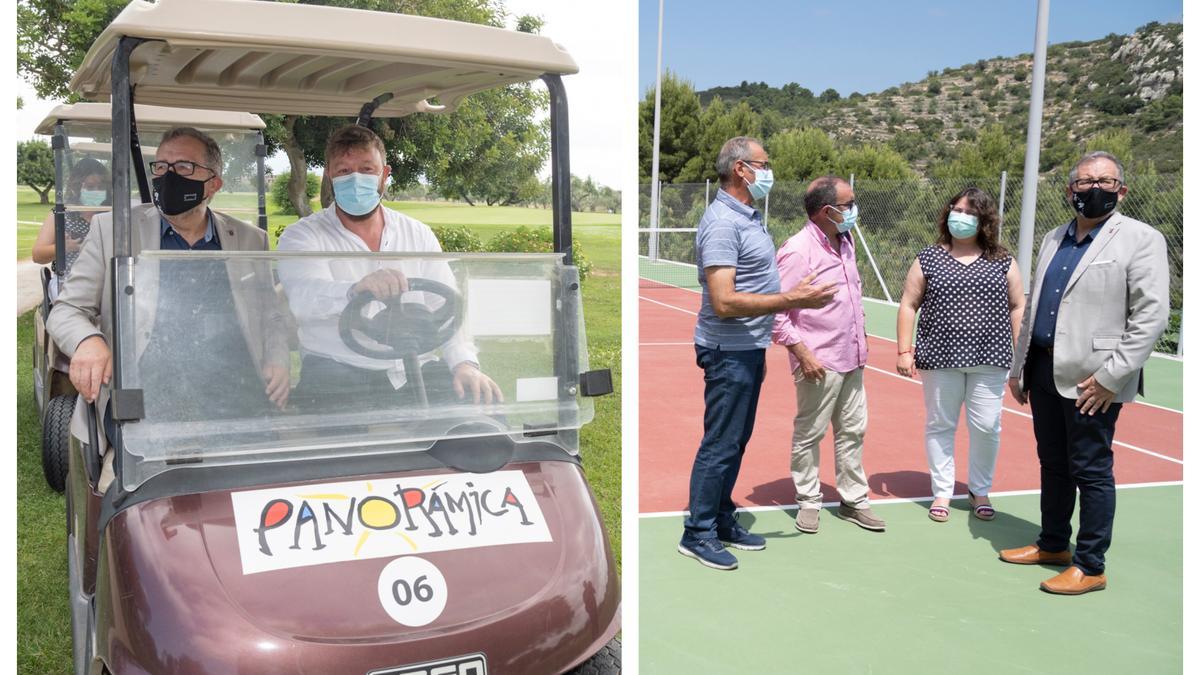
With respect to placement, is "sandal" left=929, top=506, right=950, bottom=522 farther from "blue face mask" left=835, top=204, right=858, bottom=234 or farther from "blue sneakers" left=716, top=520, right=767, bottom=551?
"blue face mask" left=835, top=204, right=858, bottom=234

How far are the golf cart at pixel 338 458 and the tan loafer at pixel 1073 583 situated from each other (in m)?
2.59

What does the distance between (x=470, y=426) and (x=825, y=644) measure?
6.10 ft

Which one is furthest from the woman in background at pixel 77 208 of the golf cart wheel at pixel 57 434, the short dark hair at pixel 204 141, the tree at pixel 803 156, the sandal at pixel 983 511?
the tree at pixel 803 156

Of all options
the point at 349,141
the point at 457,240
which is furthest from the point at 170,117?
the point at 457,240

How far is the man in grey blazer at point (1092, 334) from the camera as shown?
4203 mm

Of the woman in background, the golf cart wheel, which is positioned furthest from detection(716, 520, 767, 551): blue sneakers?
the woman in background

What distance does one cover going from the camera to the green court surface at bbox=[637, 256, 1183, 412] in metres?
9.46

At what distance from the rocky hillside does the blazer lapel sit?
4517 cm

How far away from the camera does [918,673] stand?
366 cm

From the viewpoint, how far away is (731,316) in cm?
442

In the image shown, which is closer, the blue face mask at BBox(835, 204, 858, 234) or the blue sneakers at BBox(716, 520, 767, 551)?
the blue sneakers at BBox(716, 520, 767, 551)

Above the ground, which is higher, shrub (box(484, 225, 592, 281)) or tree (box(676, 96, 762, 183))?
tree (box(676, 96, 762, 183))

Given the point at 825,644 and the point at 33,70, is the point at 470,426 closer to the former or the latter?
the point at 825,644

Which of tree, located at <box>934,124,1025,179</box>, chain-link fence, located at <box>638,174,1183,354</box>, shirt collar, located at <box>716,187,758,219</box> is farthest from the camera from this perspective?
tree, located at <box>934,124,1025,179</box>
